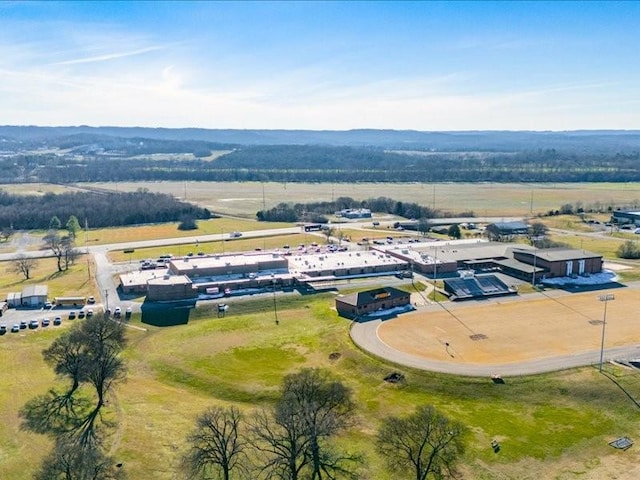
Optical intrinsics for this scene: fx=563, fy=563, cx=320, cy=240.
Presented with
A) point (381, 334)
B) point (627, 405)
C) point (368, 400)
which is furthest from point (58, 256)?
point (627, 405)

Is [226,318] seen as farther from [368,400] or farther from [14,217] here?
[14,217]

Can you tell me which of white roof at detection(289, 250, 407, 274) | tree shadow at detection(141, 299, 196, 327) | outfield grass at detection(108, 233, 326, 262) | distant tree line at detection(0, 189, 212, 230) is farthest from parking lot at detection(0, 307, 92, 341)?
distant tree line at detection(0, 189, 212, 230)

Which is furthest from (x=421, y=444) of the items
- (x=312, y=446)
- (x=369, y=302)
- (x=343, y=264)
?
(x=343, y=264)

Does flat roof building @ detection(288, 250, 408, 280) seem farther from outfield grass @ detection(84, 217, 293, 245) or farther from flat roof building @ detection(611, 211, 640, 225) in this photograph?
flat roof building @ detection(611, 211, 640, 225)

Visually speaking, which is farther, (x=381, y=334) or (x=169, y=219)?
(x=169, y=219)

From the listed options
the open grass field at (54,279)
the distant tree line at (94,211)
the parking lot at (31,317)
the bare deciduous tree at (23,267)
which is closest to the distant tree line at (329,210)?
the distant tree line at (94,211)

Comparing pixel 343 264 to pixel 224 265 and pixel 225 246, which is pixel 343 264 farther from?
pixel 225 246
